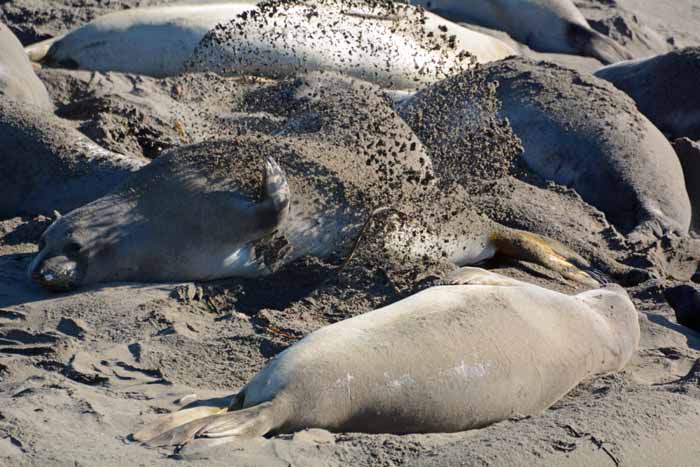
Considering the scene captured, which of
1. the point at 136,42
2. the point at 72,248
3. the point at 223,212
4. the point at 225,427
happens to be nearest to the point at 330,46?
the point at 136,42

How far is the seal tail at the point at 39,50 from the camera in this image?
7.73 metres

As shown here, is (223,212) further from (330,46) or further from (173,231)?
(330,46)

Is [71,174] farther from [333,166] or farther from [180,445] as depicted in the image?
[180,445]

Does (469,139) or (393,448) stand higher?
(393,448)

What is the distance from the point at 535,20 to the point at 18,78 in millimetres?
5410

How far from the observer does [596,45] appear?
989 cm

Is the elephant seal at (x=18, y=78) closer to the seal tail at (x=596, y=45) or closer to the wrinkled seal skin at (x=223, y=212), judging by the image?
the wrinkled seal skin at (x=223, y=212)

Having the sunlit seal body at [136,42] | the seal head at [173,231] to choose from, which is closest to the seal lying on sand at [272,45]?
Result: the sunlit seal body at [136,42]

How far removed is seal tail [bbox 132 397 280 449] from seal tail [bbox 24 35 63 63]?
17.4ft

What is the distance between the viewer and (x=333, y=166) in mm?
5004

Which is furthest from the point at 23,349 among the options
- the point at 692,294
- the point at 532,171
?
the point at 532,171

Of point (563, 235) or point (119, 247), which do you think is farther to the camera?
point (563, 235)

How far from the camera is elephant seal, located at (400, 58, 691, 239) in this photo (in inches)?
246

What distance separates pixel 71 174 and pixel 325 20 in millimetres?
3228
